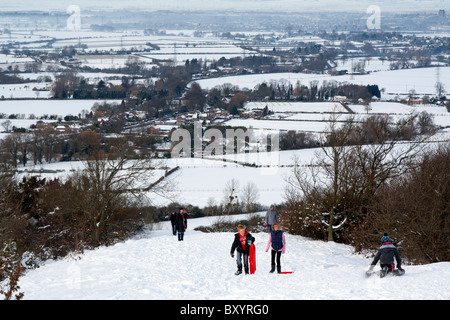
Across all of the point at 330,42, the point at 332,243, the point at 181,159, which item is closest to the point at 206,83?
the point at 181,159

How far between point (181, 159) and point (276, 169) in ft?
20.1

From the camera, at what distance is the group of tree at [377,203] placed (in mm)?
9883

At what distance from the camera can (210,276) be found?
28.9 feet

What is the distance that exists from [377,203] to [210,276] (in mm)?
4119

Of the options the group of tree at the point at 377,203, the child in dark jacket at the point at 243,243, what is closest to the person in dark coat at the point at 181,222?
the group of tree at the point at 377,203

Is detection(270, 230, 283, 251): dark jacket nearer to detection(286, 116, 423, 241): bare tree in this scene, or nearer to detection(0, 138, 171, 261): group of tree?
detection(286, 116, 423, 241): bare tree

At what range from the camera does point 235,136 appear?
41281mm

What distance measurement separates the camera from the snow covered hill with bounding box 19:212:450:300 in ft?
24.7

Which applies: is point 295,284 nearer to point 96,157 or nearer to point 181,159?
point 96,157
